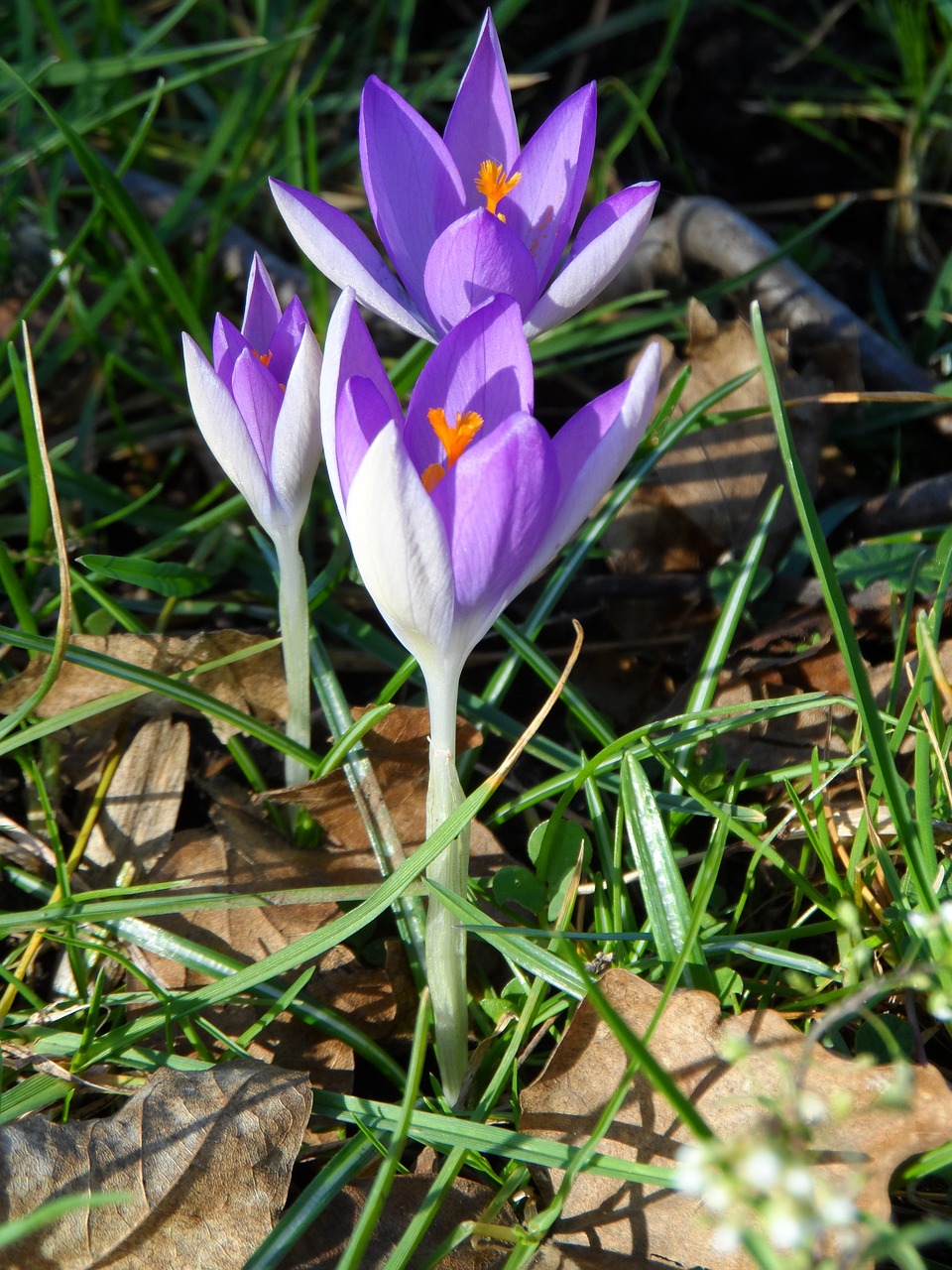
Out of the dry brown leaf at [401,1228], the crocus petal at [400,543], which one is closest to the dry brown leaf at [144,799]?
the dry brown leaf at [401,1228]

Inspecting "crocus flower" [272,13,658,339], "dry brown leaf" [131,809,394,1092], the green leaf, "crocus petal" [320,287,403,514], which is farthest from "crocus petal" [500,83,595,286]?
"dry brown leaf" [131,809,394,1092]

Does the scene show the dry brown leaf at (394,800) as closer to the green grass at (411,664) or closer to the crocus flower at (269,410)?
the green grass at (411,664)

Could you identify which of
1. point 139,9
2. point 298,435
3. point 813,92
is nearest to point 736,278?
point 813,92

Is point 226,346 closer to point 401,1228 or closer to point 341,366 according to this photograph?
point 341,366

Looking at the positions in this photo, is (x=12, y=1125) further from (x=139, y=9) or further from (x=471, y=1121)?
(x=139, y=9)

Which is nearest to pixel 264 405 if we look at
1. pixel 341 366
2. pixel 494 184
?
pixel 341 366

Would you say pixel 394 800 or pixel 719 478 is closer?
pixel 394 800
